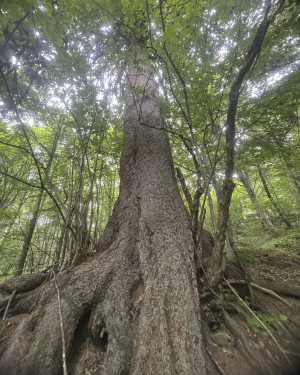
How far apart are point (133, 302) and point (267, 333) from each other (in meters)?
1.27

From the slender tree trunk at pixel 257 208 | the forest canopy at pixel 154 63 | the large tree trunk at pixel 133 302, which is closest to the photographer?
the large tree trunk at pixel 133 302

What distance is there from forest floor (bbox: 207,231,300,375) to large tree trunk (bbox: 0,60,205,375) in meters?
0.45

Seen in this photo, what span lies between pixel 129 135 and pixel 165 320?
2193 mm

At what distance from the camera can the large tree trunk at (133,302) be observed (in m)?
1.12

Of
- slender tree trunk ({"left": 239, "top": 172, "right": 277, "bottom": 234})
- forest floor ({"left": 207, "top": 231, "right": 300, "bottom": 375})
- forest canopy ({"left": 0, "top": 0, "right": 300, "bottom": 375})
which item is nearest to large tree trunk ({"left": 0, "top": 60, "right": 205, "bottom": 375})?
forest canopy ({"left": 0, "top": 0, "right": 300, "bottom": 375})

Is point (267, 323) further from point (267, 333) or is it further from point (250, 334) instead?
point (250, 334)

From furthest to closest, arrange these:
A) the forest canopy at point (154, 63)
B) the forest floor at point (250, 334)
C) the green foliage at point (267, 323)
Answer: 1. the forest canopy at point (154, 63)
2. the green foliage at point (267, 323)
3. the forest floor at point (250, 334)

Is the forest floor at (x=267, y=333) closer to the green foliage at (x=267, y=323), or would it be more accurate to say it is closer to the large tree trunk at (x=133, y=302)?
the green foliage at (x=267, y=323)

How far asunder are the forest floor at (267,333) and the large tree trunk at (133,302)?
17.9 inches

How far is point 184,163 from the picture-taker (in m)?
4.07

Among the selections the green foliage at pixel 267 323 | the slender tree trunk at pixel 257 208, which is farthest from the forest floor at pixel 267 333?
the slender tree trunk at pixel 257 208

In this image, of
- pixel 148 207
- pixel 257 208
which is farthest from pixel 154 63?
pixel 257 208

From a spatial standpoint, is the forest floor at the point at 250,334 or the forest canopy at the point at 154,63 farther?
the forest canopy at the point at 154,63

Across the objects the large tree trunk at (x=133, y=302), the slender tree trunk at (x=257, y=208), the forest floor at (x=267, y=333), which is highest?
the slender tree trunk at (x=257, y=208)
